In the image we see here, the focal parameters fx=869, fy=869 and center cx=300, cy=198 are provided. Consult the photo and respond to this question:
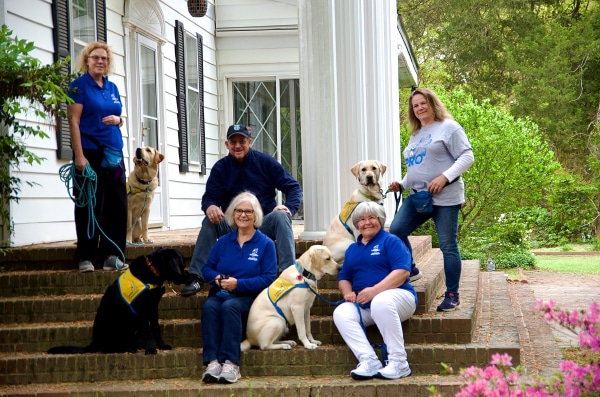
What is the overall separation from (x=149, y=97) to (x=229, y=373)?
20.1ft

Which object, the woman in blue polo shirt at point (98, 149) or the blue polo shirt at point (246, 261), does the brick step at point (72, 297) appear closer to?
A: the woman in blue polo shirt at point (98, 149)

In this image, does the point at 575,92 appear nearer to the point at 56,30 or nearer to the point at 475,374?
the point at 56,30

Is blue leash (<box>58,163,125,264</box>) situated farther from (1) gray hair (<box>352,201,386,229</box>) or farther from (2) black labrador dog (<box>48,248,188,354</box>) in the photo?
(1) gray hair (<box>352,201,386,229</box>)

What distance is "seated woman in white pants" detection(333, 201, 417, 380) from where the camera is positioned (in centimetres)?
560

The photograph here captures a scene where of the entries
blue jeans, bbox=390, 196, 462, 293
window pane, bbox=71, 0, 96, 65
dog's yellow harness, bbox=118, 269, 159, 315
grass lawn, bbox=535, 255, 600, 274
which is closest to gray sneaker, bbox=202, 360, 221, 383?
dog's yellow harness, bbox=118, 269, 159, 315

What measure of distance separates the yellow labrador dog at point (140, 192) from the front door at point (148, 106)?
98.6 inches

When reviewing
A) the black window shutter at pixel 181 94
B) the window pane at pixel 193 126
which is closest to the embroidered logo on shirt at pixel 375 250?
the black window shutter at pixel 181 94

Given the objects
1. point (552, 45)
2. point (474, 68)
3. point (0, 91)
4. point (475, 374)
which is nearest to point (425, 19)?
point (474, 68)

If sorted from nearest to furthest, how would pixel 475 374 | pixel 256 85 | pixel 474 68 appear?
pixel 475 374, pixel 256 85, pixel 474 68

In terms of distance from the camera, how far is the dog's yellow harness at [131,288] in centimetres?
582

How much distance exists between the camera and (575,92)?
2511 cm

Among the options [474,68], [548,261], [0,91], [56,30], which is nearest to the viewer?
[0,91]

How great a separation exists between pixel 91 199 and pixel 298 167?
301 inches

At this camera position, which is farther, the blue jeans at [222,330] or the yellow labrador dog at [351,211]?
the yellow labrador dog at [351,211]
